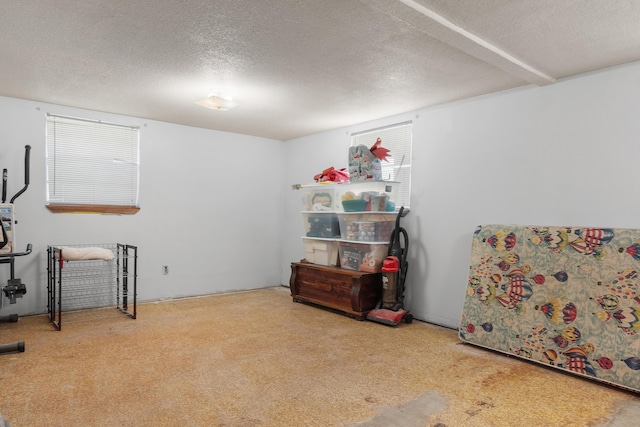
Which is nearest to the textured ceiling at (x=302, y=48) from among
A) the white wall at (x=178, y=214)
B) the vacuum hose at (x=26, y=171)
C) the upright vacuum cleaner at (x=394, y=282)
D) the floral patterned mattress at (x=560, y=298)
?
the vacuum hose at (x=26, y=171)

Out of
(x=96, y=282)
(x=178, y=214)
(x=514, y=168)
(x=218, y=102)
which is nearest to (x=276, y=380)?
(x=218, y=102)

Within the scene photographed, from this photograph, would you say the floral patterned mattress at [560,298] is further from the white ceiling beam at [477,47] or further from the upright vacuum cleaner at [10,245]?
the upright vacuum cleaner at [10,245]

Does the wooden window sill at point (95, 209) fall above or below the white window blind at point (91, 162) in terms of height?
below

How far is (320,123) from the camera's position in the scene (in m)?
5.12

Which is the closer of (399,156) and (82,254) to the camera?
(82,254)

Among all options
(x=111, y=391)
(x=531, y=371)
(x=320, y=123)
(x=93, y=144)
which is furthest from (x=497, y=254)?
(x=93, y=144)

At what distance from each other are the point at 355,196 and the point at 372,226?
416 mm

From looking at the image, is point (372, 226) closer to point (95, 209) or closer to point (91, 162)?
point (95, 209)

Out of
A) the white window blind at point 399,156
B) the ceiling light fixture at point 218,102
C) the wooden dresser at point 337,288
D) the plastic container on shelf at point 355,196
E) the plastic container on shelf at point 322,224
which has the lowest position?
the wooden dresser at point 337,288

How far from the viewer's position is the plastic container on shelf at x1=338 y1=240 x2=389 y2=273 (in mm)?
4336

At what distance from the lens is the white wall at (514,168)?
2984 mm

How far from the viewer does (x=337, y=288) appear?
4488 millimetres

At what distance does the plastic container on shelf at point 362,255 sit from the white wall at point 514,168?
14.6 inches

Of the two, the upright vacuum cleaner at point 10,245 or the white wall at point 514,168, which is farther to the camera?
the upright vacuum cleaner at point 10,245
